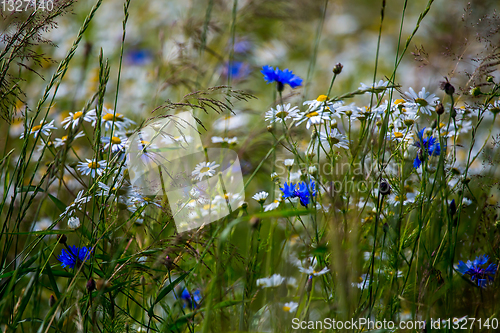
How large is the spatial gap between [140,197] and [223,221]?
26 cm

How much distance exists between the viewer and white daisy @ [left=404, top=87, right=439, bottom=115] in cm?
104

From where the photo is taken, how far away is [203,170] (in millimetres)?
1164

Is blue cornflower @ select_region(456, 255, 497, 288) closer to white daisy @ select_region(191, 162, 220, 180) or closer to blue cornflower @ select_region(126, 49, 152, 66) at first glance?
white daisy @ select_region(191, 162, 220, 180)

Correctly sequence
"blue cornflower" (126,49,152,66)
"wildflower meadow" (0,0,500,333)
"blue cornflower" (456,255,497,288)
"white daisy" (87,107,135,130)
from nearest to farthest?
"wildflower meadow" (0,0,500,333) < "blue cornflower" (456,255,497,288) < "white daisy" (87,107,135,130) < "blue cornflower" (126,49,152,66)

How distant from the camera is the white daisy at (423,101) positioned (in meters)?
1.04

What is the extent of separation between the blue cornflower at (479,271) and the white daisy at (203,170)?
2.36 ft

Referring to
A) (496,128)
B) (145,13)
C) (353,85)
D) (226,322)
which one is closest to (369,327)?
(226,322)

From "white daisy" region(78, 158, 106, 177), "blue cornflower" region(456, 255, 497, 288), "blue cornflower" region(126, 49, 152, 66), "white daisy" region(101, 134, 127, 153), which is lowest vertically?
"blue cornflower" region(456, 255, 497, 288)

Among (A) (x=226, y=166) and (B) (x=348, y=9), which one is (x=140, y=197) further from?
(B) (x=348, y=9)

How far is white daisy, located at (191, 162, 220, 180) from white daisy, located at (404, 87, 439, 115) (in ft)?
1.90

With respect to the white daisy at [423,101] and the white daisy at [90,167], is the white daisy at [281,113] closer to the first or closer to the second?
the white daisy at [423,101]

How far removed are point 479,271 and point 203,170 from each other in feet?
2.62

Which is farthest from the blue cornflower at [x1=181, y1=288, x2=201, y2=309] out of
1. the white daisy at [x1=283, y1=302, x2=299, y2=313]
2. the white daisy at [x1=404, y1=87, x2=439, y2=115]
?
the white daisy at [x1=404, y1=87, x2=439, y2=115]

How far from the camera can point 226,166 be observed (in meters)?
1.45
